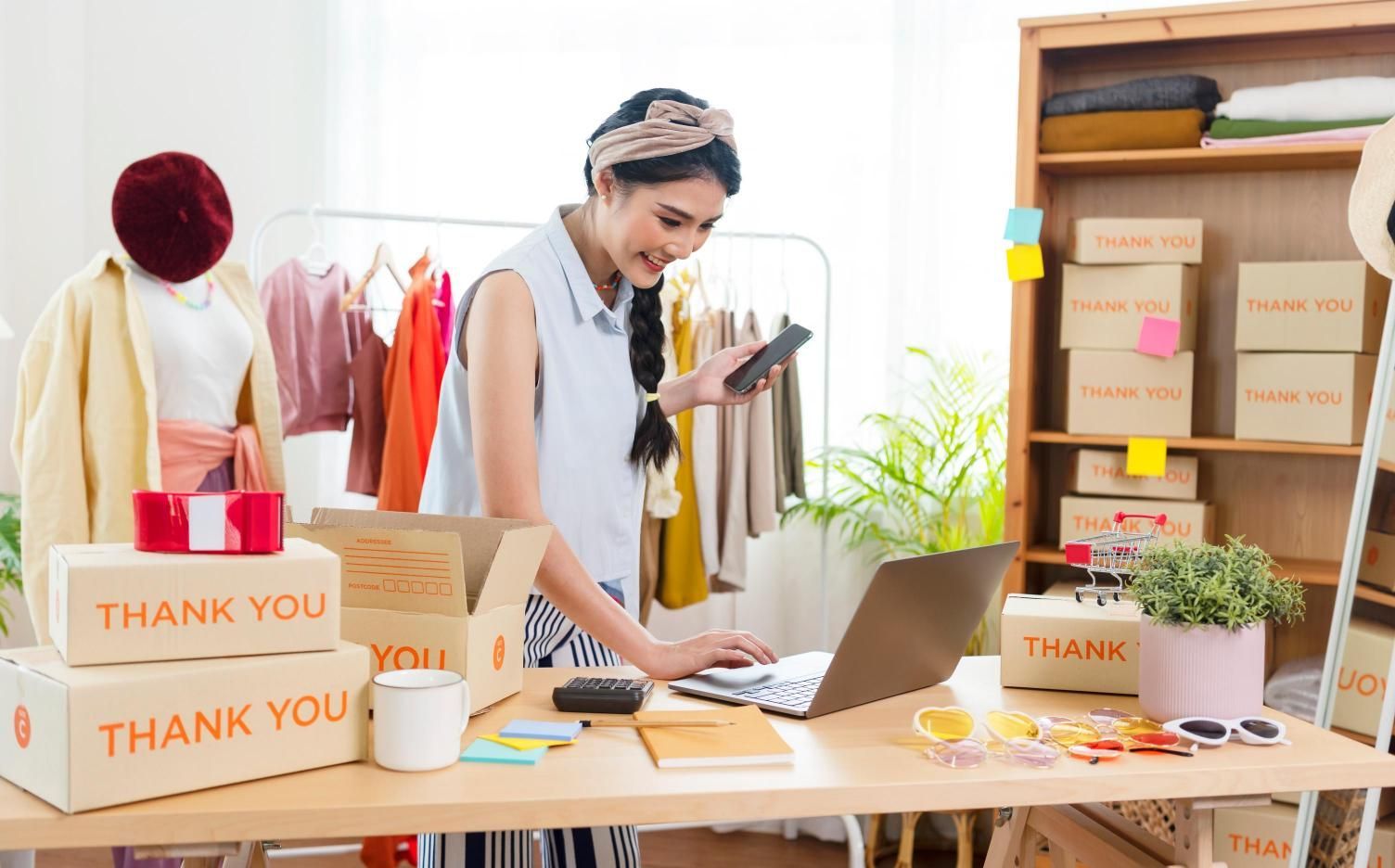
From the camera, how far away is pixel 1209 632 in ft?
4.33

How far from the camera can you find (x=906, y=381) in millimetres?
3541

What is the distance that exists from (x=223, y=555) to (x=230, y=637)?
0.28ft

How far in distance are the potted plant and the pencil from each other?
50 centimetres

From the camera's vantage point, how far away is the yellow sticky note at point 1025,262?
9.42 ft

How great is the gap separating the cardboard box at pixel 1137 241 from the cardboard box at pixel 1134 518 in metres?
0.58

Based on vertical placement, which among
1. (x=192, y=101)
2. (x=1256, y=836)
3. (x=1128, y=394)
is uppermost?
(x=192, y=101)

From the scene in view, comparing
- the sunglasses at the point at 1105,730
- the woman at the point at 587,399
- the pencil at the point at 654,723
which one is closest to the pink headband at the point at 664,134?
the woman at the point at 587,399

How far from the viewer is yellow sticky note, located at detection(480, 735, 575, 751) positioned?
121 cm

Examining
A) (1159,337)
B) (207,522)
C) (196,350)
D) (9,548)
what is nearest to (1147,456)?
(1159,337)

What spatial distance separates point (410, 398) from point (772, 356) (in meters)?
1.40

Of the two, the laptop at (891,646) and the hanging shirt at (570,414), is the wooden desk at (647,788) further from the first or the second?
the hanging shirt at (570,414)

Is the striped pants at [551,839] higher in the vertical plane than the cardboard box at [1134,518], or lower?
lower

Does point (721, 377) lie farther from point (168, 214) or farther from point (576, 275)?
point (168, 214)

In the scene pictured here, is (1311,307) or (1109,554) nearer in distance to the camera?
(1109,554)
